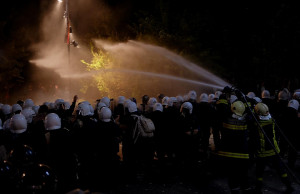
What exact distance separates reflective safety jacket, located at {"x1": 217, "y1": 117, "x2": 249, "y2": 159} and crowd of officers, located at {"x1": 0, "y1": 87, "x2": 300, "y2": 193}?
0.02 m

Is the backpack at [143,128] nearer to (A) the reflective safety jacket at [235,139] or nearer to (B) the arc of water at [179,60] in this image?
(A) the reflective safety jacket at [235,139]

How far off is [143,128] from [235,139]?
2.52 meters

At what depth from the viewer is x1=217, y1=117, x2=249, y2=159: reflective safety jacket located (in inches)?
256

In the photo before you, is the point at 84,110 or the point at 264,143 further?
the point at 84,110

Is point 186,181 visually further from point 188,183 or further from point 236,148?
point 236,148

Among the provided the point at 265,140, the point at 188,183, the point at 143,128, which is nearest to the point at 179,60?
the point at 143,128

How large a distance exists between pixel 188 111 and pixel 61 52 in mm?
19212

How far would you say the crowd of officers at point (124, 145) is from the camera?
4860 mm

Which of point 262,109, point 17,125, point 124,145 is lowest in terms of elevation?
point 124,145

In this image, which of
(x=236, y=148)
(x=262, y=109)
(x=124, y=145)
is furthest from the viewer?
(x=124, y=145)

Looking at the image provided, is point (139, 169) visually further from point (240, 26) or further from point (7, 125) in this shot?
point (240, 26)

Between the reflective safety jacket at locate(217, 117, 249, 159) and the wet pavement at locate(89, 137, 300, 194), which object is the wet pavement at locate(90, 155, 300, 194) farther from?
the reflective safety jacket at locate(217, 117, 249, 159)

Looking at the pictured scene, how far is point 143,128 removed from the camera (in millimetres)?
8242

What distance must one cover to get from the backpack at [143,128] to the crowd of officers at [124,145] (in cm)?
9
